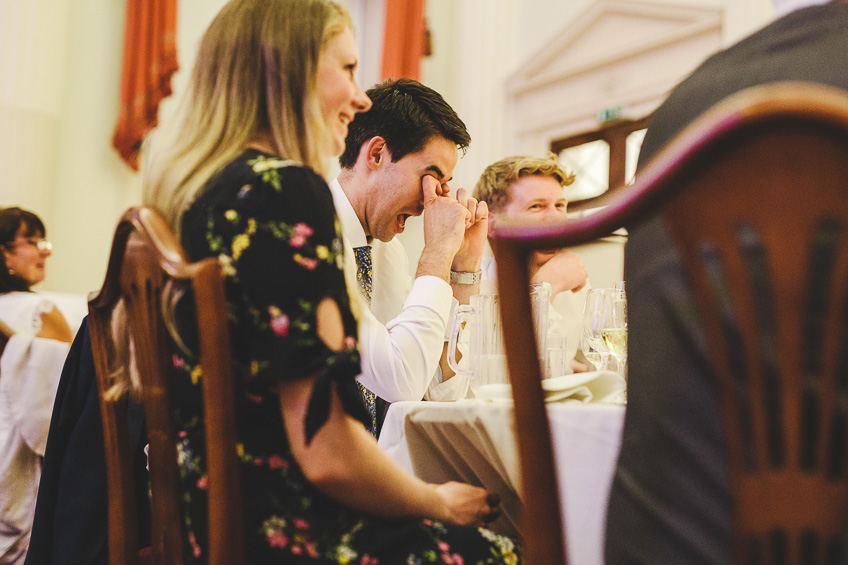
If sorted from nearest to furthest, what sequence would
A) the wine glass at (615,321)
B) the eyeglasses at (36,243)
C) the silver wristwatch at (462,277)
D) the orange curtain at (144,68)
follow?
the wine glass at (615,321) → the silver wristwatch at (462,277) → the eyeglasses at (36,243) → the orange curtain at (144,68)

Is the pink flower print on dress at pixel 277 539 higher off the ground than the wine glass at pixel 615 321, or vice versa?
the wine glass at pixel 615 321

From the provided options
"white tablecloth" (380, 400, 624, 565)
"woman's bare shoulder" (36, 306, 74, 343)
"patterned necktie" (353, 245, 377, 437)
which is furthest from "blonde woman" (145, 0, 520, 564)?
"woman's bare shoulder" (36, 306, 74, 343)

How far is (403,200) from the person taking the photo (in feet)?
6.39

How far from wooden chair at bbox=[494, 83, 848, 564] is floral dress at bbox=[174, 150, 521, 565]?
37 centimetres

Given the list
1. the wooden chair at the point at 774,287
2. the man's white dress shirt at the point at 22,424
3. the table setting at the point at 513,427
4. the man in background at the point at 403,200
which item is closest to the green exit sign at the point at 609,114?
the man in background at the point at 403,200

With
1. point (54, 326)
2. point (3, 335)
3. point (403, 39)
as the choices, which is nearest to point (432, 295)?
point (3, 335)

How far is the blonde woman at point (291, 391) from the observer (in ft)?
2.55

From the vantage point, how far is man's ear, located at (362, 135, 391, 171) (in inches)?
76.4

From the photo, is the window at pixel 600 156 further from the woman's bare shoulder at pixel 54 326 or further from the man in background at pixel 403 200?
the woman's bare shoulder at pixel 54 326

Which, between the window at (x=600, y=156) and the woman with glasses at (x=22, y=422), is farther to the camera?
the window at (x=600, y=156)

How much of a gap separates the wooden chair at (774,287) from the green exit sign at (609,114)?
4206 mm

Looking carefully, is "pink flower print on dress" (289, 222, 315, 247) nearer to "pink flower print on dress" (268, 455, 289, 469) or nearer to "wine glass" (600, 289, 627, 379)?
"pink flower print on dress" (268, 455, 289, 469)

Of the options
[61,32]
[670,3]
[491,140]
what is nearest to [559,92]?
[491,140]

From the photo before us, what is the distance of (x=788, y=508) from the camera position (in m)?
0.49
